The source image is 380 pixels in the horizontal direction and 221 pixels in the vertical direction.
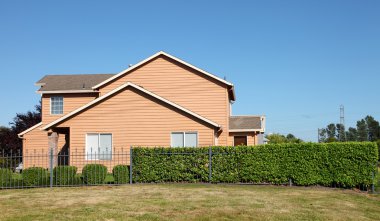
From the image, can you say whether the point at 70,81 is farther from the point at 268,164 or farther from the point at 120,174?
the point at 268,164

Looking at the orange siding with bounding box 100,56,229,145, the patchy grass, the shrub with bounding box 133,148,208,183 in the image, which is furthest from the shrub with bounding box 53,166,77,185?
the orange siding with bounding box 100,56,229,145

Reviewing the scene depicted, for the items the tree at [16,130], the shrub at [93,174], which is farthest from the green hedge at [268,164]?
the tree at [16,130]

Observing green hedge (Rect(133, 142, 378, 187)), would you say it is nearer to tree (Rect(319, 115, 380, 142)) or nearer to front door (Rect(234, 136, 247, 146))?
front door (Rect(234, 136, 247, 146))

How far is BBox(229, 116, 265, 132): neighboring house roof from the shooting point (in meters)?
31.9

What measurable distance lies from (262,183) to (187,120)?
645cm

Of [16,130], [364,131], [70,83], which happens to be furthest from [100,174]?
[364,131]

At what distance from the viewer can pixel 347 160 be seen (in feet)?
56.9

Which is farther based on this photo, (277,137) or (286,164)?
(277,137)

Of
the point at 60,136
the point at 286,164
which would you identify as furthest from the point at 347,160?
the point at 60,136

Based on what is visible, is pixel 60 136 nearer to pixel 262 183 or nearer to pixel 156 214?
pixel 262 183

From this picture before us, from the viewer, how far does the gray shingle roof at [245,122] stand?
32.3 meters

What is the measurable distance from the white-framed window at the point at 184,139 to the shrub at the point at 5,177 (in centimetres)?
885

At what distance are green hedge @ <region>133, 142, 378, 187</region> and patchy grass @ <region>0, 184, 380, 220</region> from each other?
0.75m

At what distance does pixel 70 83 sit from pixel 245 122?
14.6 m
